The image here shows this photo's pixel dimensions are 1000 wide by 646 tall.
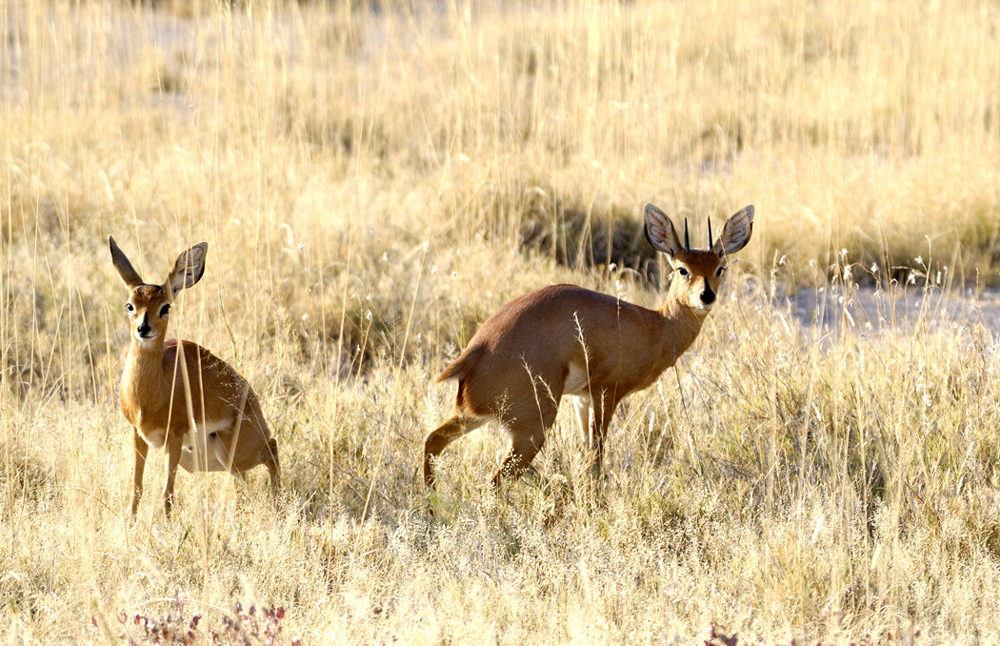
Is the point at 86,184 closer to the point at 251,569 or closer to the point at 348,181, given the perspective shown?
the point at 348,181

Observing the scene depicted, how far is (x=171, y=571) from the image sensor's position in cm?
353

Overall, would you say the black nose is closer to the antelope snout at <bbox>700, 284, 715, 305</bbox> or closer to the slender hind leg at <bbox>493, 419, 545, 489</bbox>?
the antelope snout at <bbox>700, 284, 715, 305</bbox>

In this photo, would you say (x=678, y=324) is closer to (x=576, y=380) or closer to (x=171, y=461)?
(x=576, y=380)

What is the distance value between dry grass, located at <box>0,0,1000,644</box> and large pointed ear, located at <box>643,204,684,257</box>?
1.84ft

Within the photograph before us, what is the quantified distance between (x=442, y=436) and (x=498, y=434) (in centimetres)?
62

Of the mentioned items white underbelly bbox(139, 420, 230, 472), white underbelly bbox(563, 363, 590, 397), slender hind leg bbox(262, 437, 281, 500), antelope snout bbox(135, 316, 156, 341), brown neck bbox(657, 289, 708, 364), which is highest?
antelope snout bbox(135, 316, 156, 341)

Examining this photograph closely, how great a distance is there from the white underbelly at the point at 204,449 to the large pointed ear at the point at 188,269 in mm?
539

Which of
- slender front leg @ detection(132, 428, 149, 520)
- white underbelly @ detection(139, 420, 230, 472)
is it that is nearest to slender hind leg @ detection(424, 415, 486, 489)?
white underbelly @ detection(139, 420, 230, 472)

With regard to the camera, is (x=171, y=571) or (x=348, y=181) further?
(x=348, y=181)

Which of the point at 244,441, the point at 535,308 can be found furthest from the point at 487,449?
the point at 244,441

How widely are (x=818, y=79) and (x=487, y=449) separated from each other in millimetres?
7319

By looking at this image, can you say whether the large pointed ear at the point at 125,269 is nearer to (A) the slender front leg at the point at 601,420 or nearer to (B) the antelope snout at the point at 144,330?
(B) the antelope snout at the point at 144,330

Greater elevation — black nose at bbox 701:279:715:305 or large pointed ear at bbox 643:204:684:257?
large pointed ear at bbox 643:204:684:257

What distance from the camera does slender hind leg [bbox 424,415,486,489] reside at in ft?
12.9
